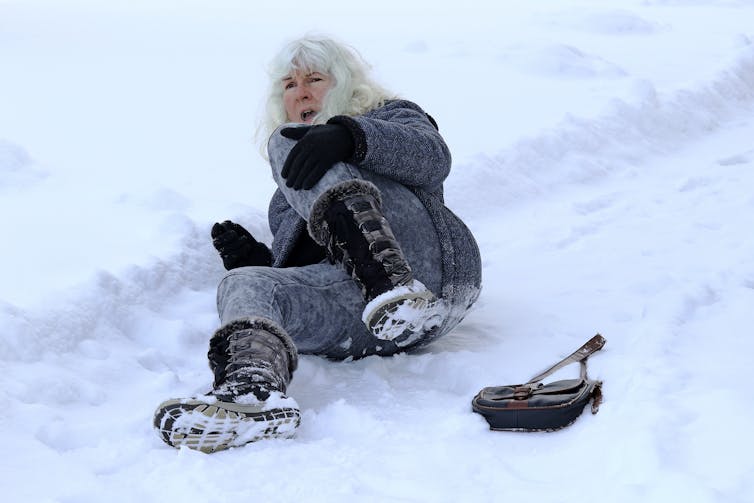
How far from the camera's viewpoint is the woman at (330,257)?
6.77 feet

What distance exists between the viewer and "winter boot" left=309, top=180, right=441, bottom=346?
2.21m

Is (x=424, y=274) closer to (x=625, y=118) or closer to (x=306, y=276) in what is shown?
(x=306, y=276)

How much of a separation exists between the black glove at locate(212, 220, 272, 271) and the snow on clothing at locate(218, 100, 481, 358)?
183 mm

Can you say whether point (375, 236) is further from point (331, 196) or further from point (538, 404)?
point (538, 404)

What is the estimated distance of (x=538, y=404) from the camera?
2166 millimetres

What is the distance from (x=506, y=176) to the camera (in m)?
4.98

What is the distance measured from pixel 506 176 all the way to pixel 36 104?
2.90 m

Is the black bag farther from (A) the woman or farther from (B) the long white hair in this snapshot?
(B) the long white hair

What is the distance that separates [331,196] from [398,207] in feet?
0.85

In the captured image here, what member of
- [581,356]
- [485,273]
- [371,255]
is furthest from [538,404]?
[485,273]

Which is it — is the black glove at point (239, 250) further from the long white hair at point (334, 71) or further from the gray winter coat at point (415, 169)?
the long white hair at point (334, 71)

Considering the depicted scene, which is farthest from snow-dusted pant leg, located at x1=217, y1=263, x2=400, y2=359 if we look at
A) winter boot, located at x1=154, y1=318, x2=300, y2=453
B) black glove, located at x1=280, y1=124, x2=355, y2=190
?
black glove, located at x1=280, y1=124, x2=355, y2=190

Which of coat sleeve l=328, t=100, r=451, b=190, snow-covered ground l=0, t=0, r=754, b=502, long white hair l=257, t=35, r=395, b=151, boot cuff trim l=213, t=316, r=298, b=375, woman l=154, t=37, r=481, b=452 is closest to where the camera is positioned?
snow-covered ground l=0, t=0, r=754, b=502

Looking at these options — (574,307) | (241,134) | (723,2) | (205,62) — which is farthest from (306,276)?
(723,2)
